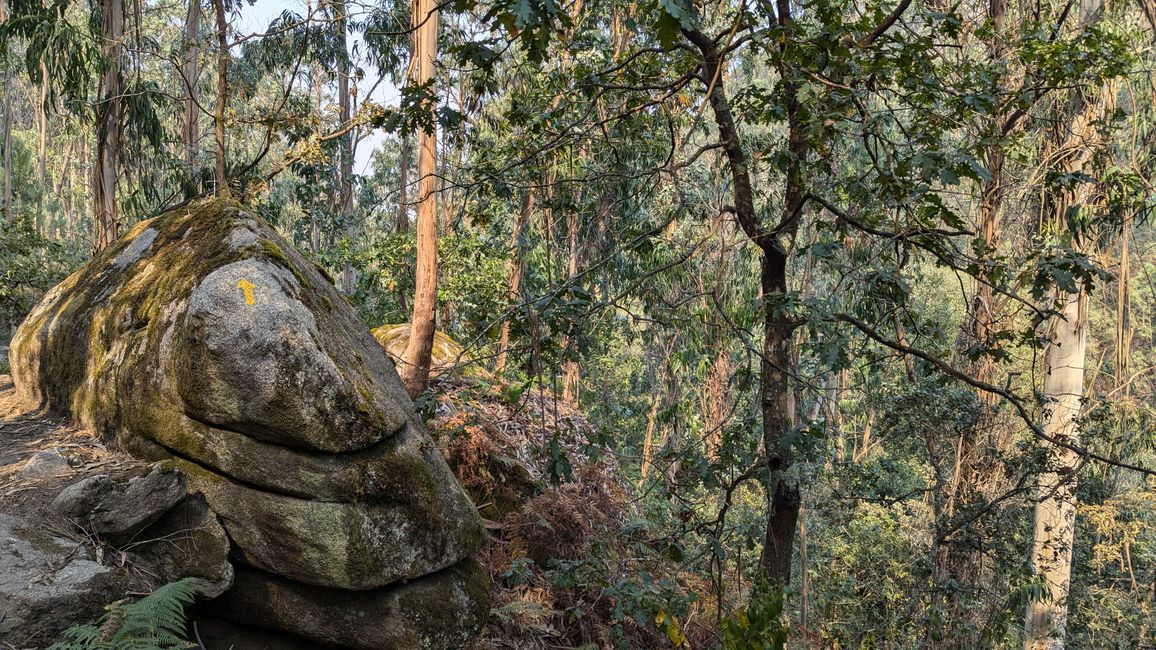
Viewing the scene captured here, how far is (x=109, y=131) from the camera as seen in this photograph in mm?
10453

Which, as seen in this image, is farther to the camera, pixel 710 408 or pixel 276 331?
pixel 710 408

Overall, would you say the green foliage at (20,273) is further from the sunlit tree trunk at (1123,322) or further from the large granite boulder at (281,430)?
the sunlit tree trunk at (1123,322)

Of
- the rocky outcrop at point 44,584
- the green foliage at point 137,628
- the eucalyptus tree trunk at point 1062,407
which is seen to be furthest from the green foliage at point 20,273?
the eucalyptus tree trunk at point 1062,407

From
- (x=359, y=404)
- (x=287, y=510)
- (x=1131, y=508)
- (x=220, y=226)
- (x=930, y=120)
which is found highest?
(x=930, y=120)

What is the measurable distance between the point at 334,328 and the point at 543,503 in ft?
8.29

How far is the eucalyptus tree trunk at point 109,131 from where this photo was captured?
999cm

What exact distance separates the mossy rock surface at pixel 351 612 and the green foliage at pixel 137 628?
79 centimetres

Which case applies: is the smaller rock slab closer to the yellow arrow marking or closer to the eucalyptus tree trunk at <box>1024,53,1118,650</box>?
the yellow arrow marking

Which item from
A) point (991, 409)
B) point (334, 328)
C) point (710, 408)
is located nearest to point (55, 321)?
point (334, 328)

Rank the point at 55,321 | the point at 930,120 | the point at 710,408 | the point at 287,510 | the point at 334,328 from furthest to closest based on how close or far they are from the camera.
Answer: the point at 710,408 → the point at 55,321 → the point at 334,328 → the point at 930,120 → the point at 287,510

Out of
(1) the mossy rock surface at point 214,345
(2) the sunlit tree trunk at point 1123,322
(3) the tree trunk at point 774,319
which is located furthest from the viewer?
(2) the sunlit tree trunk at point 1123,322

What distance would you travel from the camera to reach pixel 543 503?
20.7 ft

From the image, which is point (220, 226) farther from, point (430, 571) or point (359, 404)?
point (430, 571)

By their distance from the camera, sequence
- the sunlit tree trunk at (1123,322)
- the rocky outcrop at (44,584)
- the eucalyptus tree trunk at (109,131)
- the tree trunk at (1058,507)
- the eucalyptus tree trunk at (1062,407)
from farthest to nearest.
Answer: the eucalyptus tree trunk at (109,131)
the tree trunk at (1058,507)
the sunlit tree trunk at (1123,322)
the eucalyptus tree trunk at (1062,407)
the rocky outcrop at (44,584)
